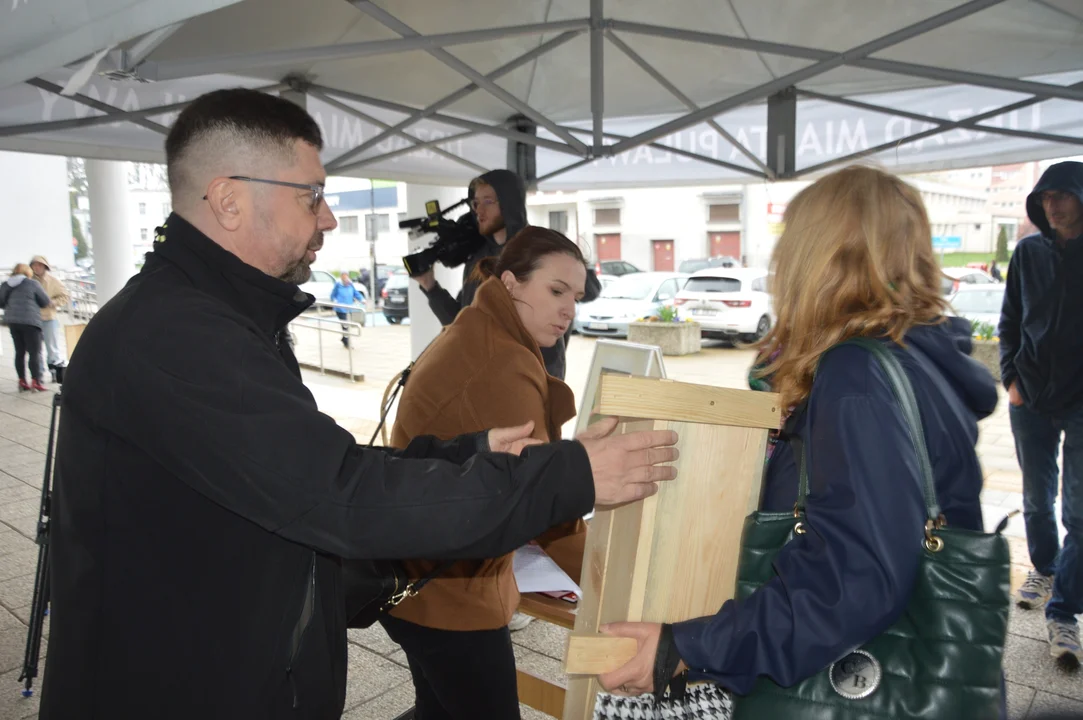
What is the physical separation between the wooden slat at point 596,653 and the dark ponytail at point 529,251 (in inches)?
58.5

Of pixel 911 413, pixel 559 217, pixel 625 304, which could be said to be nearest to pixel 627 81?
pixel 911 413

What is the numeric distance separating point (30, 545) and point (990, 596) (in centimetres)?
582

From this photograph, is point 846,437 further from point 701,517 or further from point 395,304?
point 395,304

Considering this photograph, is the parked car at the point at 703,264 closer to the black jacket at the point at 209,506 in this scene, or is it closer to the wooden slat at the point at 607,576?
the wooden slat at the point at 607,576

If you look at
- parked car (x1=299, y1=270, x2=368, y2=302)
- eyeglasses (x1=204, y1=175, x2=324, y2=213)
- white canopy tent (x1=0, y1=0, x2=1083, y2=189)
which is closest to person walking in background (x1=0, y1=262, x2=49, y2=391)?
white canopy tent (x1=0, y1=0, x2=1083, y2=189)

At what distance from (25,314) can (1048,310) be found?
39.2 feet

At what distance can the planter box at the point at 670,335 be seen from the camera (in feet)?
54.3

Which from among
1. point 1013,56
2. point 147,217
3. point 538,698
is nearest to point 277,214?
point 538,698

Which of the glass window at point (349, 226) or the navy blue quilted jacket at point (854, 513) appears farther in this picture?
the glass window at point (349, 226)

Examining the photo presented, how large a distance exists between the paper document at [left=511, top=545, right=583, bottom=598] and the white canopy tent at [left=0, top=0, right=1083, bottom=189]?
2.03m

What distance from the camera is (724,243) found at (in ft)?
136

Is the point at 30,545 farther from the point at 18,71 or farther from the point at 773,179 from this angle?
the point at 773,179

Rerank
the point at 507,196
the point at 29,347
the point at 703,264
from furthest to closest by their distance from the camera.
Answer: the point at 703,264 → the point at 29,347 → the point at 507,196

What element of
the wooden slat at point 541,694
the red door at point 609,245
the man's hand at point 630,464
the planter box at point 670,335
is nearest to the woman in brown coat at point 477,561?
the wooden slat at point 541,694
